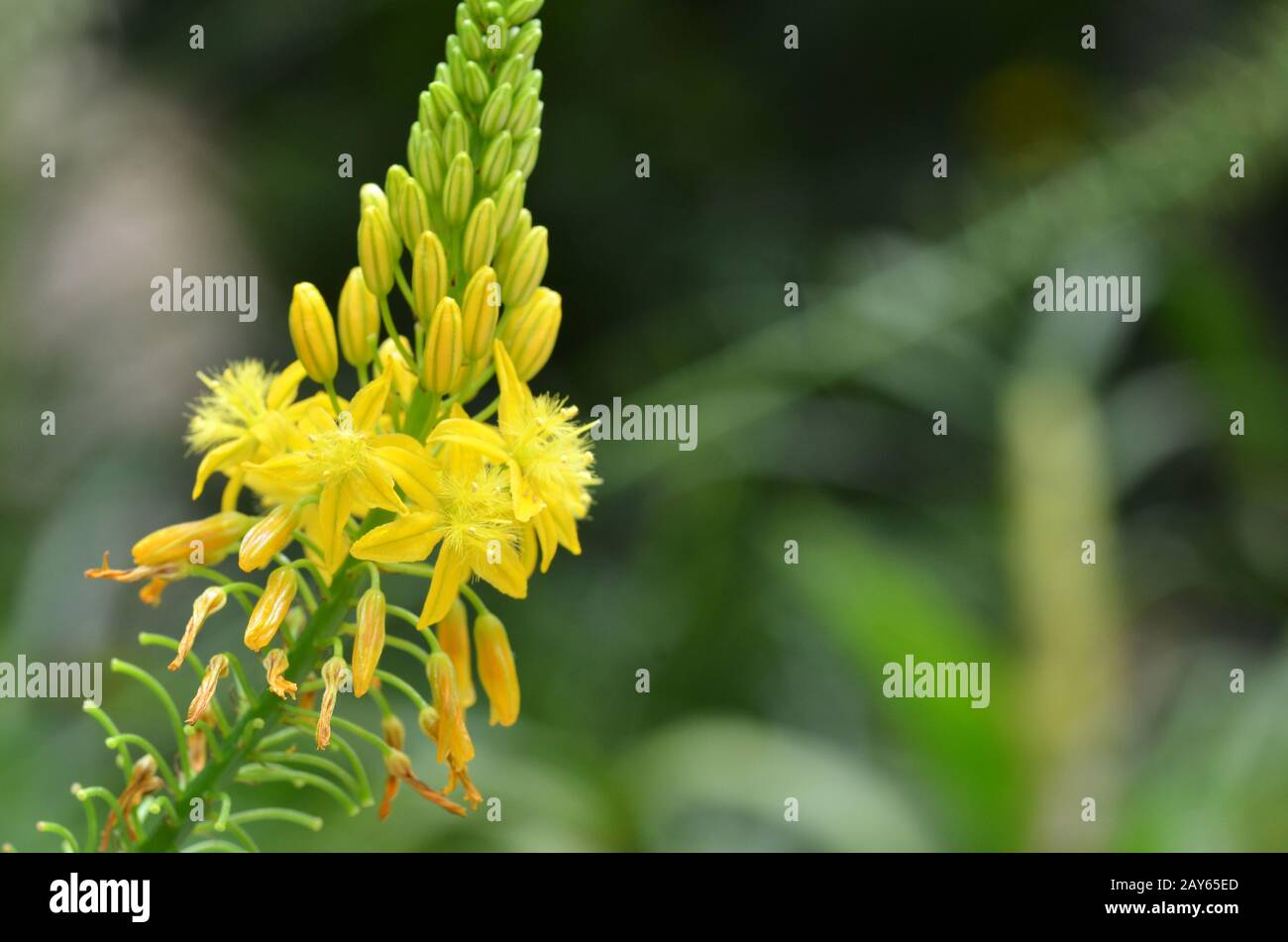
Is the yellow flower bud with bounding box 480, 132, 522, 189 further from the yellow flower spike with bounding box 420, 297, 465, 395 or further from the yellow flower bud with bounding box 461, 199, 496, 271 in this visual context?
the yellow flower spike with bounding box 420, 297, 465, 395

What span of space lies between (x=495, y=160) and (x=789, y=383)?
114 inches

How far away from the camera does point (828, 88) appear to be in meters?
5.66

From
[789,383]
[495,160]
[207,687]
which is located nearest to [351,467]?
[207,687]

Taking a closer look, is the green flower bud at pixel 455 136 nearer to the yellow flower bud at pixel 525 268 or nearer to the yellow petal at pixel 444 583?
the yellow flower bud at pixel 525 268

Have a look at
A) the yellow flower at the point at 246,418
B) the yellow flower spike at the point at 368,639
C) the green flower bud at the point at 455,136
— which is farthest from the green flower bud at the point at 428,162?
the yellow flower spike at the point at 368,639

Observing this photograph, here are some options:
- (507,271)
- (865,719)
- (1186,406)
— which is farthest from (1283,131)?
(507,271)

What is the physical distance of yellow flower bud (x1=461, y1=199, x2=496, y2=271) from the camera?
1.20 meters

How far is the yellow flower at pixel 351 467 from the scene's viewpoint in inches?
45.2

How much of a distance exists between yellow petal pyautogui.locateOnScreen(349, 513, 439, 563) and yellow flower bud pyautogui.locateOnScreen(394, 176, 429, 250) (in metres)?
0.32

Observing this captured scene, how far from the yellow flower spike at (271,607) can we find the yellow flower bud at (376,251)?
1.10ft

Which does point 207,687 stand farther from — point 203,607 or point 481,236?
point 481,236

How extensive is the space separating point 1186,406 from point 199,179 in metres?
4.78

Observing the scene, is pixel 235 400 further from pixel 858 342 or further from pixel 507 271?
pixel 858 342

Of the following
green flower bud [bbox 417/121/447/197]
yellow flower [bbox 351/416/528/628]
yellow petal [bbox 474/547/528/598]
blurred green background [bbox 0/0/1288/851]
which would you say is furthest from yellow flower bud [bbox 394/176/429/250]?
blurred green background [bbox 0/0/1288/851]
